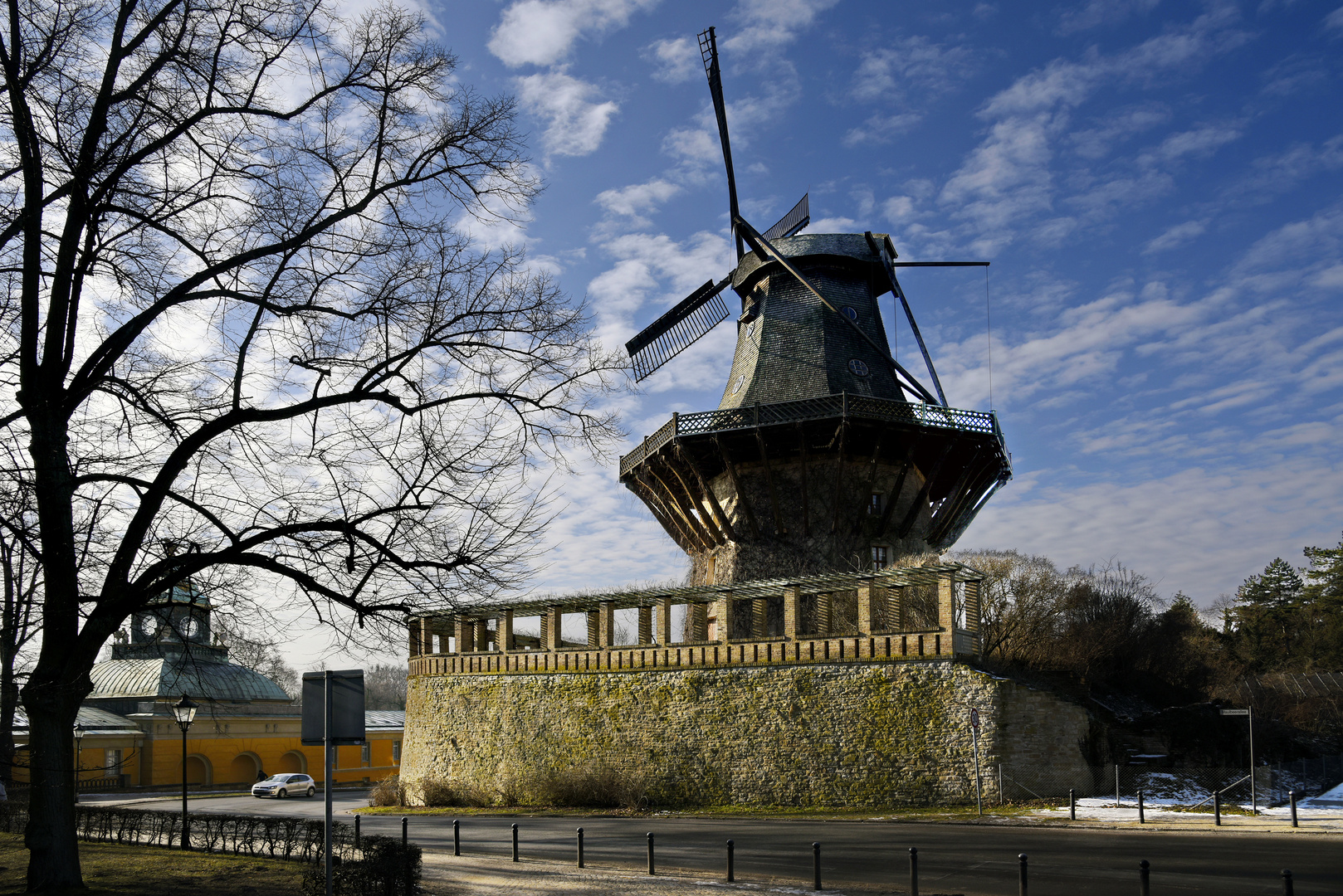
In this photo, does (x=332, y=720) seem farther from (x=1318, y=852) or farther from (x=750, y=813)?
(x=750, y=813)

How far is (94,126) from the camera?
9.37 metres

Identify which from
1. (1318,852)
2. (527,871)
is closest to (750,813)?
(527,871)

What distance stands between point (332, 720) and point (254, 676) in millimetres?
44095

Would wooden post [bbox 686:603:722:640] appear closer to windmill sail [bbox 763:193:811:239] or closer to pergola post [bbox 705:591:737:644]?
pergola post [bbox 705:591:737:644]

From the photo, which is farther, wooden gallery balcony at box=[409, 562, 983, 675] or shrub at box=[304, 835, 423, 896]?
wooden gallery balcony at box=[409, 562, 983, 675]

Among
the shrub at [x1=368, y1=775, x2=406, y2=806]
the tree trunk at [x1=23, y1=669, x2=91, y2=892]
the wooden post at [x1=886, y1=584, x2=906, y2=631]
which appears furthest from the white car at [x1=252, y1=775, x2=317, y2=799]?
the tree trunk at [x1=23, y1=669, x2=91, y2=892]

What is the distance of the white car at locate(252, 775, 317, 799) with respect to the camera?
35500mm

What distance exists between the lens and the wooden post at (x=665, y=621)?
2394cm

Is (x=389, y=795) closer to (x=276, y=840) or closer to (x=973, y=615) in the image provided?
(x=276, y=840)

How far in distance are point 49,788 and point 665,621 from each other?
16.1 metres

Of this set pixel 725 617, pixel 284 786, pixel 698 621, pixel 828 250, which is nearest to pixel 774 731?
pixel 725 617

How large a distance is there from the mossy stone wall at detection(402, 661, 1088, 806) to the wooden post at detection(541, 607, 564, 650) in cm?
86

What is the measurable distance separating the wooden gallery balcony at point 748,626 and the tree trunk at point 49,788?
29.8ft

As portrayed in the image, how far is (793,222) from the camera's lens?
3488cm
